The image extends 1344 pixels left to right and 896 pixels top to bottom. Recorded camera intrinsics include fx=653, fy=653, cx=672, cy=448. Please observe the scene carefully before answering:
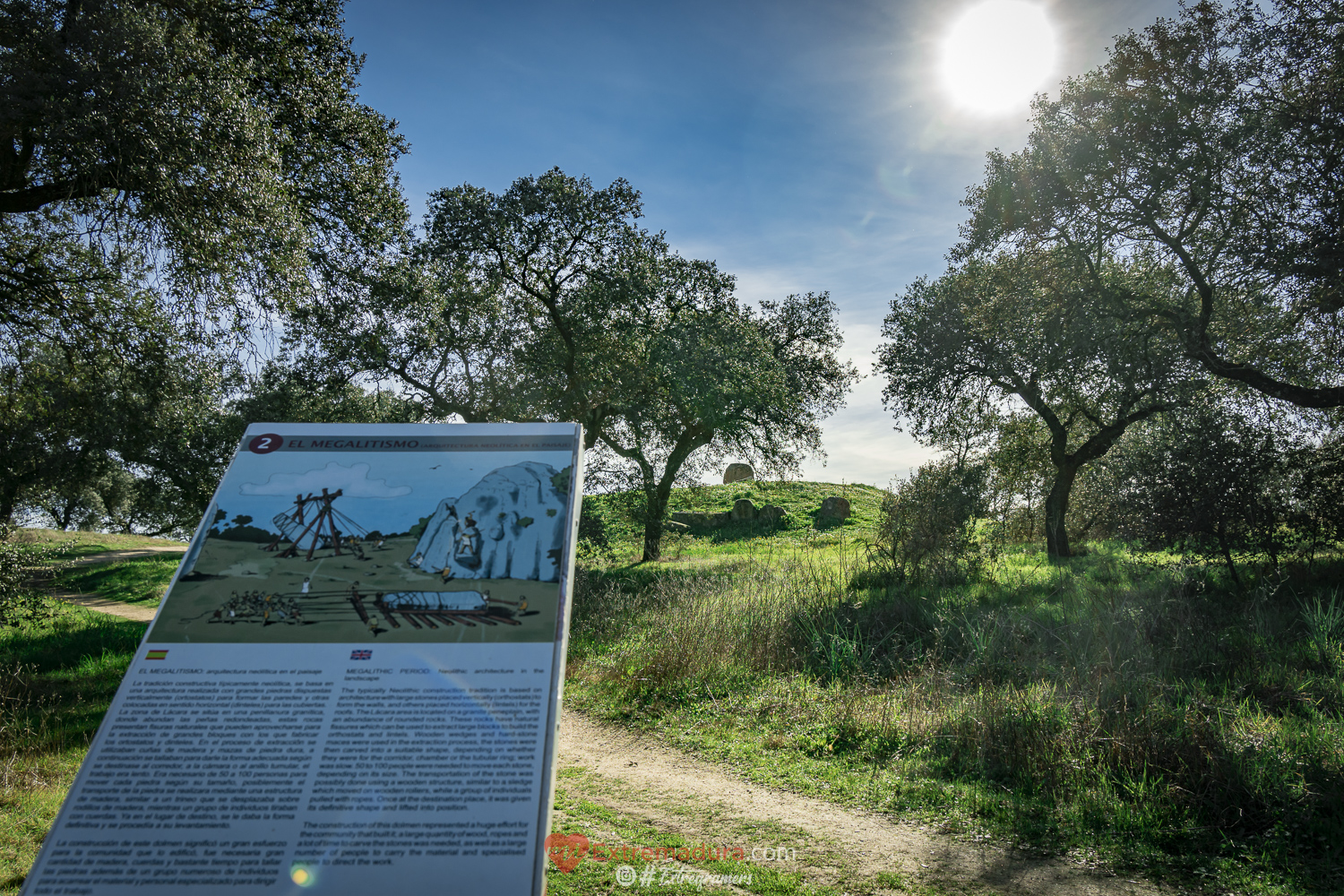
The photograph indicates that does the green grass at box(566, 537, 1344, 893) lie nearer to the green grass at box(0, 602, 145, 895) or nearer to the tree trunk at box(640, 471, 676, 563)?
the green grass at box(0, 602, 145, 895)

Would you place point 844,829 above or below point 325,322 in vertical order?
below

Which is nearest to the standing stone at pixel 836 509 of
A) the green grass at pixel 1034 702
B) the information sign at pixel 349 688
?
the green grass at pixel 1034 702

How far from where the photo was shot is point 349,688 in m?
2.94

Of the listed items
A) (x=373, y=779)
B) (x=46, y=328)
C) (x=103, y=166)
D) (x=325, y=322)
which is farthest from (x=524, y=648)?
(x=46, y=328)

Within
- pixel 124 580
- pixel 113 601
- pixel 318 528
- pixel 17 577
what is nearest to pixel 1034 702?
pixel 318 528

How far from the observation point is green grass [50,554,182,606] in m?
18.4

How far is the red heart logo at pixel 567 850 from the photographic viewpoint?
402 centimetres

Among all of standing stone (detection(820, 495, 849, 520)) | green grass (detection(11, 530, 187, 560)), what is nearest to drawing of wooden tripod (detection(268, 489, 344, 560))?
green grass (detection(11, 530, 187, 560))

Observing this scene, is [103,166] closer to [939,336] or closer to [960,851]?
[960,851]

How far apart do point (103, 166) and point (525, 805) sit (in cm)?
788

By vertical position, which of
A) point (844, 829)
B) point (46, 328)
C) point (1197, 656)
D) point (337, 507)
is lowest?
point (844, 829)

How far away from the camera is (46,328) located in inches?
352

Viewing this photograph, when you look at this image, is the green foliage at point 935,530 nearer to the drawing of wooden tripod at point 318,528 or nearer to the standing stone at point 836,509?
the drawing of wooden tripod at point 318,528

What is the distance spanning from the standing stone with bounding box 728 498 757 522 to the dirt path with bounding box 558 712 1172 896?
921 inches
